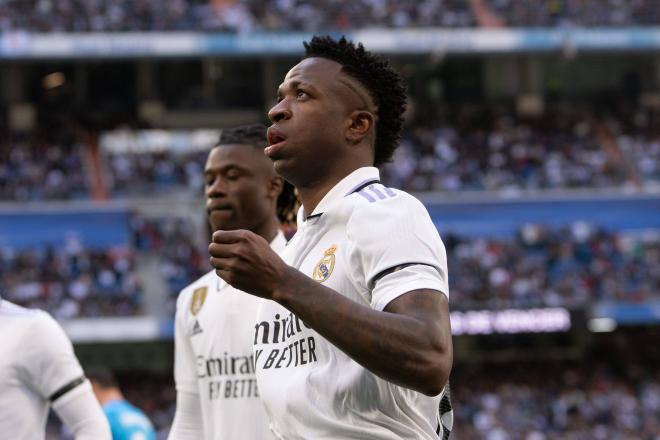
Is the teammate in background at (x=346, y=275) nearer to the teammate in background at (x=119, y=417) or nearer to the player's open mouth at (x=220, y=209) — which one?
the player's open mouth at (x=220, y=209)

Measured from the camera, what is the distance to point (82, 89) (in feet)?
102

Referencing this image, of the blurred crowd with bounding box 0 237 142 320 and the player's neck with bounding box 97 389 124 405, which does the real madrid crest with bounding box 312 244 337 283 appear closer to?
the player's neck with bounding box 97 389 124 405

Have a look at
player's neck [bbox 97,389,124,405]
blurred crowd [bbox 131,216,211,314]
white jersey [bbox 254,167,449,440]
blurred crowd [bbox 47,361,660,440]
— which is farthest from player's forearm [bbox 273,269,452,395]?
blurred crowd [bbox 131,216,211,314]

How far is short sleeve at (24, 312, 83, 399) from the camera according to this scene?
411cm

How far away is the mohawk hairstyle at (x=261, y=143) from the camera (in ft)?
15.4

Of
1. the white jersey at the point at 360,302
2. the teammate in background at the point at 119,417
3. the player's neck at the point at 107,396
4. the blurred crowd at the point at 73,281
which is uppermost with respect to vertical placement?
the white jersey at the point at 360,302

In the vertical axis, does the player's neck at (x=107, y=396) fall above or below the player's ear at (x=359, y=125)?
below

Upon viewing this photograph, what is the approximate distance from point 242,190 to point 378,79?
1689 mm

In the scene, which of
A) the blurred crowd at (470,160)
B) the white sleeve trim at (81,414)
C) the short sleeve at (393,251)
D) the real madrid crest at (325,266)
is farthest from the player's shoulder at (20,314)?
the blurred crowd at (470,160)

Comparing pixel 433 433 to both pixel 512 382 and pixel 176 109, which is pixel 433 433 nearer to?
pixel 512 382

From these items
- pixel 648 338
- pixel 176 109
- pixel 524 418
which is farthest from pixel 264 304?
pixel 176 109

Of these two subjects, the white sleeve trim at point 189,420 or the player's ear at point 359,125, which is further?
the white sleeve trim at point 189,420

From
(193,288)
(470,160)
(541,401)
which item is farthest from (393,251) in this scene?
(470,160)

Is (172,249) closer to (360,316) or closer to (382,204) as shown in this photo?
(382,204)
